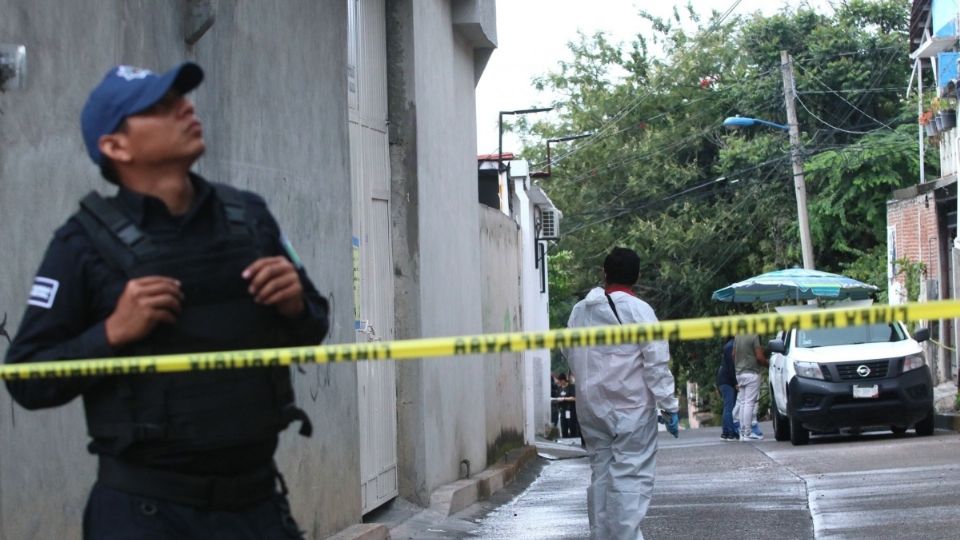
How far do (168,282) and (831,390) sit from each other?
16.3m

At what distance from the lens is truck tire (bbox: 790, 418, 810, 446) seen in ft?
62.0

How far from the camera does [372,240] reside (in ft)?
35.3

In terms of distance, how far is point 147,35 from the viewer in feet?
21.1

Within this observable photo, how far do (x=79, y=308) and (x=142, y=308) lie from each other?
0.66 feet

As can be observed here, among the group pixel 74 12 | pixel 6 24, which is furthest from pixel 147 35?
pixel 6 24

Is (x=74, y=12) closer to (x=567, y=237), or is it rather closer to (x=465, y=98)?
(x=465, y=98)

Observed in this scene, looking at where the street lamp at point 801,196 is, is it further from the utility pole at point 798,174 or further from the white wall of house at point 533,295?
the white wall of house at point 533,295

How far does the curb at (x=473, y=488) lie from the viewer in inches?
448

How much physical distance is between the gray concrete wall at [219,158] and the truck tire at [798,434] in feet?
34.8

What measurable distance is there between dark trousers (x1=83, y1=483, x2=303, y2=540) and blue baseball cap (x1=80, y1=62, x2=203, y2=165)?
75 cm

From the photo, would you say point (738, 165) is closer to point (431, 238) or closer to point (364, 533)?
point (431, 238)

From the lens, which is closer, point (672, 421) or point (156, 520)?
point (156, 520)

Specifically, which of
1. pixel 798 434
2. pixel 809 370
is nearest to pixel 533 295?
pixel 798 434

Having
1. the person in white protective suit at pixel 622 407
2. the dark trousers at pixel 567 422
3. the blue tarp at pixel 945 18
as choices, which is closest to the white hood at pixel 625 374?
the person in white protective suit at pixel 622 407
